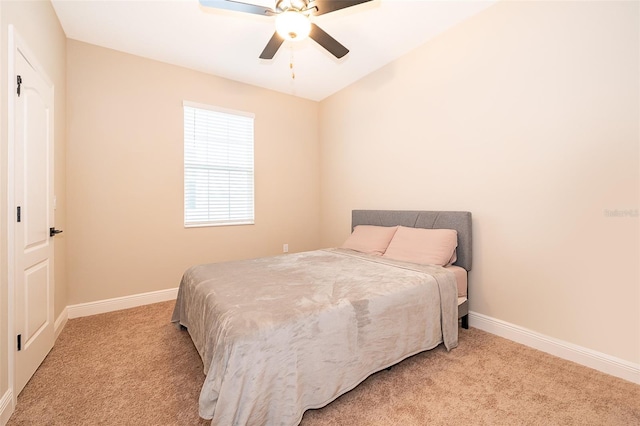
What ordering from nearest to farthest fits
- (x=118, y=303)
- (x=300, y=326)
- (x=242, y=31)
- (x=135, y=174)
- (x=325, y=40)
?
(x=300, y=326), (x=325, y=40), (x=242, y=31), (x=118, y=303), (x=135, y=174)

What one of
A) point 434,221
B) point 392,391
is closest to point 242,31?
point 434,221

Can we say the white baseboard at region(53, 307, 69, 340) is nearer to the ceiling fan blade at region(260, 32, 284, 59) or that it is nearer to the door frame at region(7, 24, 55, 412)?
the door frame at region(7, 24, 55, 412)

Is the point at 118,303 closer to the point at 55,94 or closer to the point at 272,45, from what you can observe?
the point at 55,94

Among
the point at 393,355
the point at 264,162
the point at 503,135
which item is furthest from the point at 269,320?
the point at 264,162

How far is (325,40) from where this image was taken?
2.33 m

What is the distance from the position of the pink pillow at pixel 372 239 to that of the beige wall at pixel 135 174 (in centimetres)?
154

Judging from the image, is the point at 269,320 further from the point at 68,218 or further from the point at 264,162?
the point at 264,162

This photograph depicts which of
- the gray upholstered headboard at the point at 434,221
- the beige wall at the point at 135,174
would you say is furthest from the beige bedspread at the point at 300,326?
the beige wall at the point at 135,174

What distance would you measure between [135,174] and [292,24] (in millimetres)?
2518

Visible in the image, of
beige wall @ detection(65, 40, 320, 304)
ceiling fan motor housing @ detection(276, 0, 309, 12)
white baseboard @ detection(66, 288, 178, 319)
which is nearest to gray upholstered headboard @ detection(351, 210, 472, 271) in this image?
beige wall @ detection(65, 40, 320, 304)

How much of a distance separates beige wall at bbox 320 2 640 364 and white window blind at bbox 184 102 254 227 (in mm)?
2195

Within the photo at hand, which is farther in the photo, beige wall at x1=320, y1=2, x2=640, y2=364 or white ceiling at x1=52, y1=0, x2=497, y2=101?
white ceiling at x1=52, y1=0, x2=497, y2=101

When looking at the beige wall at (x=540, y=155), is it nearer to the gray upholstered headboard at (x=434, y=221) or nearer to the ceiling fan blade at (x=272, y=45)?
the gray upholstered headboard at (x=434, y=221)

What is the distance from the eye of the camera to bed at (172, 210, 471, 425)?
1304 millimetres
